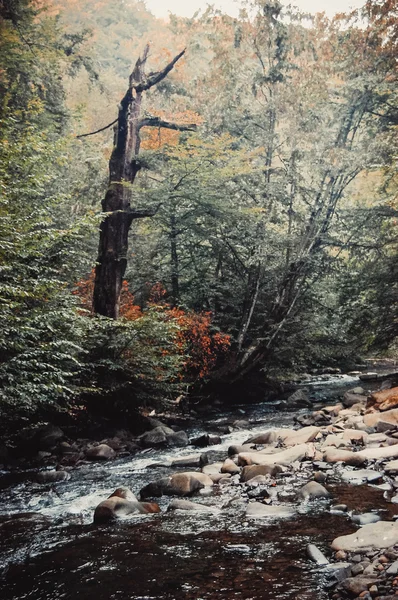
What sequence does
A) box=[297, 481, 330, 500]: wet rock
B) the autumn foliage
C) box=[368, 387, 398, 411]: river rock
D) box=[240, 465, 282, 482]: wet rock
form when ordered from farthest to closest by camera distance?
the autumn foliage
box=[368, 387, 398, 411]: river rock
box=[240, 465, 282, 482]: wet rock
box=[297, 481, 330, 500]: wet rock

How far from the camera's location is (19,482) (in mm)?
7184

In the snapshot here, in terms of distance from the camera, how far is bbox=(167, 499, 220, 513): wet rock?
17.4ft

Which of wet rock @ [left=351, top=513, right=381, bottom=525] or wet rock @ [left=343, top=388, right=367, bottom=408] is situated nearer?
wet rock @ [left=351, top=513, right=381, bottom=525]

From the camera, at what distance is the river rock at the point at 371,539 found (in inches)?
146

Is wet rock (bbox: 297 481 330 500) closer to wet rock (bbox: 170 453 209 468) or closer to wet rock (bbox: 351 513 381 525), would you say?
wet rock (bbox: 351 513 381 525)

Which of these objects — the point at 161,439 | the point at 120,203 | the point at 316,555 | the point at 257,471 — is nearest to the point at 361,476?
the point at 257,471

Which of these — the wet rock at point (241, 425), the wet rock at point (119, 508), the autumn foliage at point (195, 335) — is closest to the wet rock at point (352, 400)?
the wet rock at point (241, 425)

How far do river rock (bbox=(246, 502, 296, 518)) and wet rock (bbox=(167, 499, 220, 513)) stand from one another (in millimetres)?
403

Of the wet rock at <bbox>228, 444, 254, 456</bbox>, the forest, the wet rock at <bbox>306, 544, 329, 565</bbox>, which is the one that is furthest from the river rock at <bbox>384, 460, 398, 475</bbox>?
the forest

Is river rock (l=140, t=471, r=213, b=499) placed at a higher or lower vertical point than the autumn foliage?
lower

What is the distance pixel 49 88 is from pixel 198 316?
956cm

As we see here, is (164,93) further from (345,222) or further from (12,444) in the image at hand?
(12,444)

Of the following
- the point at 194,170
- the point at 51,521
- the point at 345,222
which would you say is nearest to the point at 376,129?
the point at 345,222

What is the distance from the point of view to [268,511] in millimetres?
5043
